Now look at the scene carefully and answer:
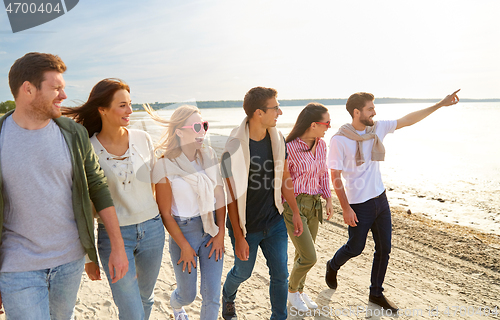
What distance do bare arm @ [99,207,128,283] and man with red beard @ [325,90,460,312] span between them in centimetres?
261

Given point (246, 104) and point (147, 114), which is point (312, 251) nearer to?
point (246, 104)

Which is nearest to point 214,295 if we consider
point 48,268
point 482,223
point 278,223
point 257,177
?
point 278,223

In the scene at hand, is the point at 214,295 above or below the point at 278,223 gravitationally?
below

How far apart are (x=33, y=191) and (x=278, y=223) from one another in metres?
2.32

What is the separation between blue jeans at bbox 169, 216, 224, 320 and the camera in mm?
3229

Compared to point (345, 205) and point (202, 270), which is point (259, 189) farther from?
point (345, 205)

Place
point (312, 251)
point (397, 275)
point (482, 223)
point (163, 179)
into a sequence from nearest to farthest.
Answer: point (163, 179) → point (312, 251) → point (397, 275) → point (482, 223)

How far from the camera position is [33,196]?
230 centimetres

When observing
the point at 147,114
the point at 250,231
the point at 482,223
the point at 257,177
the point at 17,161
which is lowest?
the point at 482,223

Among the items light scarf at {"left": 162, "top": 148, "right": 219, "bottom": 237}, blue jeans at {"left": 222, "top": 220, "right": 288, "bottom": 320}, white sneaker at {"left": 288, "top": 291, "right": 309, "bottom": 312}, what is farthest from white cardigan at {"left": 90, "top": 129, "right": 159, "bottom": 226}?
white sneaker at {"left": 288, "top": 291, "right": 309, "bottom": 312}

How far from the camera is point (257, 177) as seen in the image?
363 centimetres

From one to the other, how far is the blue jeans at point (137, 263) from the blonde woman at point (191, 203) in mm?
183

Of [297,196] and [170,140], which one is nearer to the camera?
[170,140]

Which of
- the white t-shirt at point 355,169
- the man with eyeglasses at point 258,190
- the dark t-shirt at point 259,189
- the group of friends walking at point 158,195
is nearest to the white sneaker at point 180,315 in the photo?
the group of friends walking at point 158,195
